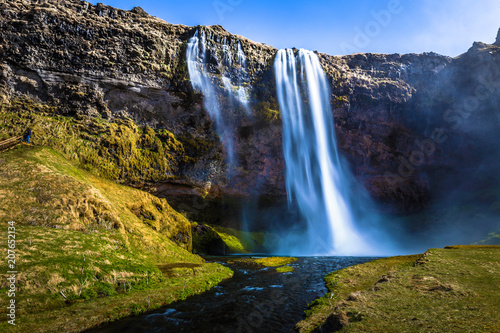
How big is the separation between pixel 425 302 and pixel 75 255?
23342 mm

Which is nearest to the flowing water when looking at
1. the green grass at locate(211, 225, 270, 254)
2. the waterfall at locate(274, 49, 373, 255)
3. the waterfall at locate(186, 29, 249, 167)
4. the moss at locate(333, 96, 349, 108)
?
the green grass at locate(211, 225, 270, 254)

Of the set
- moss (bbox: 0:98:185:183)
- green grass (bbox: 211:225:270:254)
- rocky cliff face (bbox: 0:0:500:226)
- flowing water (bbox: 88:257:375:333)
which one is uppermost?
rocky cliff face (bbox: 0:0:500:226)

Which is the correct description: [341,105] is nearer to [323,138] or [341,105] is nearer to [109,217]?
[323,138]

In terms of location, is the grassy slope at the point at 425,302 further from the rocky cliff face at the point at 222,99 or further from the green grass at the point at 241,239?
the green grass at the point at 241,239

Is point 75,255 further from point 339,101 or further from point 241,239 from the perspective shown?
point 339,101

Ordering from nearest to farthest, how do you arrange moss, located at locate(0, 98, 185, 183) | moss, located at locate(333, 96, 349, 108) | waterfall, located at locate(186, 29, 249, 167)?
moss, located at locate(0, 98, 185, 183) → waterfall, located at locate(186, 29, 249, 167) → moss, located at locate(333, 96, 349, 108)

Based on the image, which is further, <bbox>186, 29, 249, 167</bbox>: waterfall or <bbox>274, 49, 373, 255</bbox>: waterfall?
<bbox>274, 49, 373, 255</bbox>: waterfall

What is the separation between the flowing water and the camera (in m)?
13.5

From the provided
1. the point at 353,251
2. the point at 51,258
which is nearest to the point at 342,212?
the point at 353,251

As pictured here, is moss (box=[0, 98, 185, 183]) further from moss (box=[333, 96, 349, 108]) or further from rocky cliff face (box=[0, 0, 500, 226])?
moss (box=[333, 96, 349, 108])

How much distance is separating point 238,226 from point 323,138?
36831mm

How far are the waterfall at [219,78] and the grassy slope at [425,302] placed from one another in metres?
48.8

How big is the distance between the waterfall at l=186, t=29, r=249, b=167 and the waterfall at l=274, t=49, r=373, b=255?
1115 cm

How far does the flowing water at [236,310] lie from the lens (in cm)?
1345
